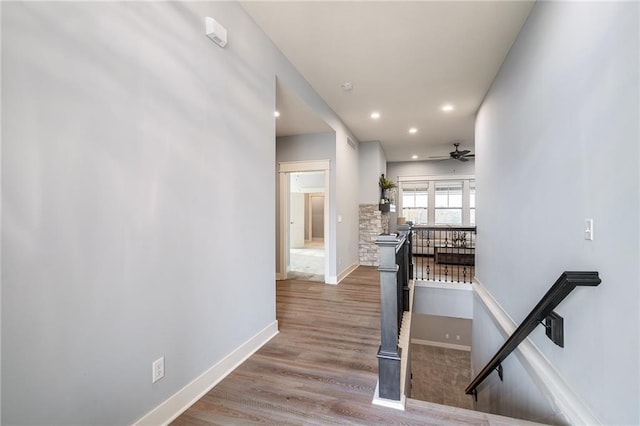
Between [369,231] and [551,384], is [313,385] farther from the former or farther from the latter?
[369,231]

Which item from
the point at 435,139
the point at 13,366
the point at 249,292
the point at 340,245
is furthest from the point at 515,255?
the point at 435,139

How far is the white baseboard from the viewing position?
1.65m

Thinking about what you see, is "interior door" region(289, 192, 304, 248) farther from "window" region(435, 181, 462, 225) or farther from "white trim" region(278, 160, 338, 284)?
"white trim" region(278, 160, 338, 284)

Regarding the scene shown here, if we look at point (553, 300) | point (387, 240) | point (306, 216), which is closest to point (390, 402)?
point (387, 240)

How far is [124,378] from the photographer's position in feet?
4.83

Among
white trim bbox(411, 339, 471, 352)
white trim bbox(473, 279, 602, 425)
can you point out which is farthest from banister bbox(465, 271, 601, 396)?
white trim bbox(411, 339, 471, 352)

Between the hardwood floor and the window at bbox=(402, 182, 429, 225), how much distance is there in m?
6.67

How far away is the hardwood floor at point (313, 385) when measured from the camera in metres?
1.74

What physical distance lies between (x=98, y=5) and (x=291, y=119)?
3.12 m

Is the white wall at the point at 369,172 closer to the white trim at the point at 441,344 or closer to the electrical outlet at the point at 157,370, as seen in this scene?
the white trim at the point at 441,344

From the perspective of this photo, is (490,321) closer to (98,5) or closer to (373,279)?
(373,279)

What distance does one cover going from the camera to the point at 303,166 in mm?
5254

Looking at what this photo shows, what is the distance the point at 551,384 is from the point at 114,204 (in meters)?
2.87

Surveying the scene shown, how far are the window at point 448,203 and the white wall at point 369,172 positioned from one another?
3.40 meters
